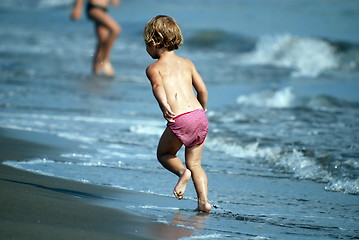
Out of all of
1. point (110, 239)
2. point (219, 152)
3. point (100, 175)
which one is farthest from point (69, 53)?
point (110, 239)

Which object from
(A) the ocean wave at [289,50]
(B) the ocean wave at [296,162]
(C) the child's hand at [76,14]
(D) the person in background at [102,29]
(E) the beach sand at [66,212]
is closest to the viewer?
(E) the beach sand at [66,212]

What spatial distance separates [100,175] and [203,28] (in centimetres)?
1654

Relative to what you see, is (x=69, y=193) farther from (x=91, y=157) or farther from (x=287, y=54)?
(x=287, y=54)

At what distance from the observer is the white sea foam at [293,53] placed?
16141 mm

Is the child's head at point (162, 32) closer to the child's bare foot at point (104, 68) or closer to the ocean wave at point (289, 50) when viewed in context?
the child's bare foot at point (104, 68)

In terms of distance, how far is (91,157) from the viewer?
5.75 metres

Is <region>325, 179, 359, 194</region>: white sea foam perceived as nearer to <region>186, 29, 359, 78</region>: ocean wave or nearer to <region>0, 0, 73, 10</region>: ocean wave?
<region>186, 29, 359, 78</region>: ocean wave

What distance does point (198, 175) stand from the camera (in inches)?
171

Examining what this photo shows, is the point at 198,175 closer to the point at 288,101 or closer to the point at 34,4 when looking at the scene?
the point at 288,101

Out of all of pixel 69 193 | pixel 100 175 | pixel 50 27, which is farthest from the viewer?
pixel 50 27

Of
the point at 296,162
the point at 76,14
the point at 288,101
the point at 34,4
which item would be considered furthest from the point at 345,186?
the point at 34,4

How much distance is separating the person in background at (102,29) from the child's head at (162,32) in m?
7.52

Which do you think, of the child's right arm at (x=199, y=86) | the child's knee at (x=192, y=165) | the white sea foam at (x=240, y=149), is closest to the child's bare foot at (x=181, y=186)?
the child's knee at (x=192, y=165)

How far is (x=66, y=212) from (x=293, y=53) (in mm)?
14290
